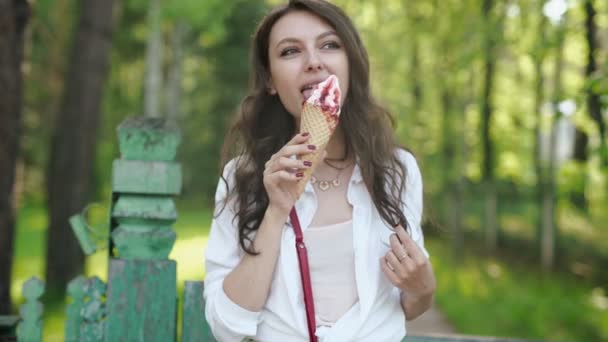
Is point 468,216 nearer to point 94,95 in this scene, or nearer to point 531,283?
point 531,283

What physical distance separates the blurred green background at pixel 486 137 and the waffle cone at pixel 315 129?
72 cm

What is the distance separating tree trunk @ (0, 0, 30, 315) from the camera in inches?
162

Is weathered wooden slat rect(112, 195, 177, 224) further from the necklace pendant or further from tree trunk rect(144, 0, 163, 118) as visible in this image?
tree trunk rect(144, 0, 163, 118)

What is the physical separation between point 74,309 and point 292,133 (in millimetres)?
1103

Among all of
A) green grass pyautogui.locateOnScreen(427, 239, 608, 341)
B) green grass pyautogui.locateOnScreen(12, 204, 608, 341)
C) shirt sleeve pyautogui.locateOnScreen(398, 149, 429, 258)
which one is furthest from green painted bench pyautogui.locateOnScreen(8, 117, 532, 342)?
green grass pyautogui.locateOnScreen(427, 239, 608, 341)

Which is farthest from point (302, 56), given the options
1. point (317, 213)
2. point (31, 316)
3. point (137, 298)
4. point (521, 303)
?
point (521, 303)

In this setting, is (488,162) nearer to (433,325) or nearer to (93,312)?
(433,325)

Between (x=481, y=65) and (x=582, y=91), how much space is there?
10022mm

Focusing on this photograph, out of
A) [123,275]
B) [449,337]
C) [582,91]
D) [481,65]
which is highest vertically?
[481,65]

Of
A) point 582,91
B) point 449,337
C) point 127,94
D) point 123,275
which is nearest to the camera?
point 123,275

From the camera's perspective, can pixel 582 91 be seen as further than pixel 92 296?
Yes

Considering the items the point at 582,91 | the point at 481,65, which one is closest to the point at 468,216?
the point at 481,65

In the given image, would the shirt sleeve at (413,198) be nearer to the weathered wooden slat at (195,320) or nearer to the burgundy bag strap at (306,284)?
the burgundy bag strap at (306,284)

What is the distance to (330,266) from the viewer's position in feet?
7.59
